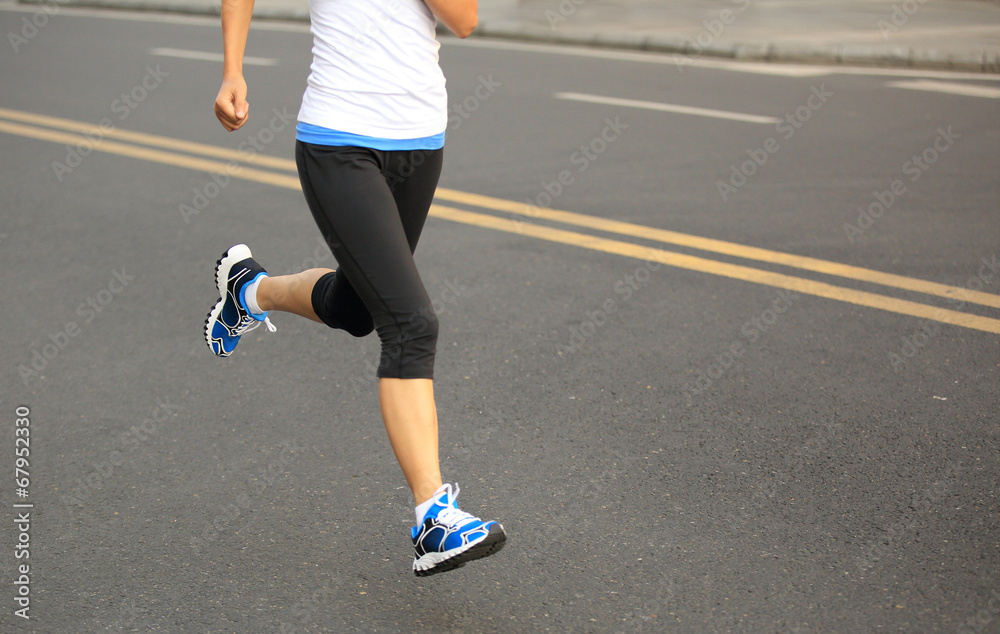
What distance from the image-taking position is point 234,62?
275 cm

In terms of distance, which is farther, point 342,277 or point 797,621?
point 342,277

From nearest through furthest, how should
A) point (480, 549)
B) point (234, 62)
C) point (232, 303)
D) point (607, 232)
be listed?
1. point (480, 549)
2. point (234, 62)
3. point (232, 303)
4. point (607, 232)

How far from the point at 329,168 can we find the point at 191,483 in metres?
1.15

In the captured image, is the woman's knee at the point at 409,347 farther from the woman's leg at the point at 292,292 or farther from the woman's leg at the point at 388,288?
the woman's leg at the point at 292,292

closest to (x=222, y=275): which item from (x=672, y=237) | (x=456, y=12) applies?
(x=456, y=12)

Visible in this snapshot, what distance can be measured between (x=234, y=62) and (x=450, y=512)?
1.30 m

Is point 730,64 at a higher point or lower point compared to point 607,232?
lower

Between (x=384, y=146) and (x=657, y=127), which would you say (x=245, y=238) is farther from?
(x=657, y=127)

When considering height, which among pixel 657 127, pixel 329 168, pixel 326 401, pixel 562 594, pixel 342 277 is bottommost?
pixel 657 127

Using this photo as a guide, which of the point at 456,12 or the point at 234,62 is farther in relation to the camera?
the point at 234,62

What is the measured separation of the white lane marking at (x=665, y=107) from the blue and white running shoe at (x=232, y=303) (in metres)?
5.49

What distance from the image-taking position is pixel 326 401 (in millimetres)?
3734

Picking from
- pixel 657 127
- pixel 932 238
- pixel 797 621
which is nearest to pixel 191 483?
pixel 797 621

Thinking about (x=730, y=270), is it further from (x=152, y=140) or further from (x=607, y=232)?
(x=152, y=140)
